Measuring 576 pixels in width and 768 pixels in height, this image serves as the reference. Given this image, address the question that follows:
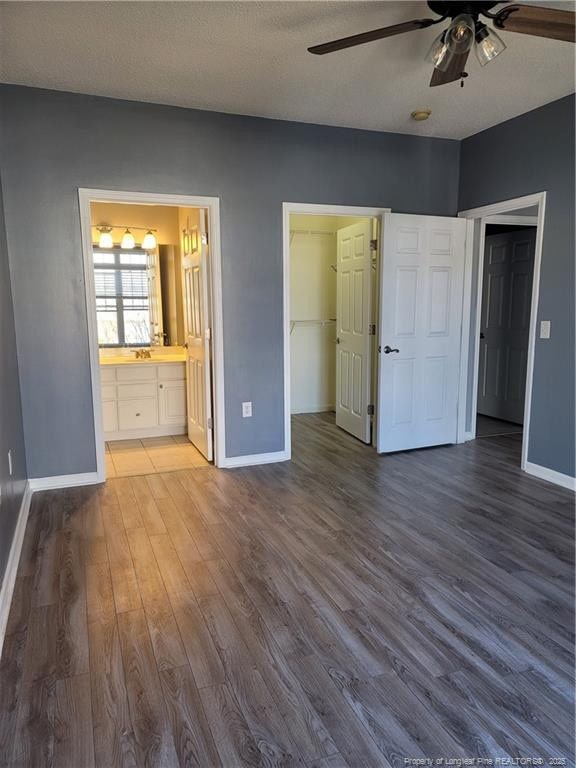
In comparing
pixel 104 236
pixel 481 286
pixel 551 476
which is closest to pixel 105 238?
pixel 104 236

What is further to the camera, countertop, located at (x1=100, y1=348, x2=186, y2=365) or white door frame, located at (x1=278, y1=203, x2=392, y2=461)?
countertop, located at (x1=100, y1=348, x2=186, y2=365)

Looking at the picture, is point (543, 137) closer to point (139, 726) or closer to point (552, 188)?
point (552, 188)

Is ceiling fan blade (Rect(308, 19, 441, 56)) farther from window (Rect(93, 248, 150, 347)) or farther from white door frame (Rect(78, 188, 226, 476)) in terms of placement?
window (Rect(93, 248, 150, 347))

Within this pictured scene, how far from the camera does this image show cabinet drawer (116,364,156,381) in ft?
16.0

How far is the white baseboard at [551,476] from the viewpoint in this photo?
3.59m

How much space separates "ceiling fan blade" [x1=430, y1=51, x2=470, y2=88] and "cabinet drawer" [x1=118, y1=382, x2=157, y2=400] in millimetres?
3630

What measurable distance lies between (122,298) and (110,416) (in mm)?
1317

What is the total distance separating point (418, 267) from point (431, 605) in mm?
2960

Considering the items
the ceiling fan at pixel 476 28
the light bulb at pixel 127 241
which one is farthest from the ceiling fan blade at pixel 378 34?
the light bulb at pixel 127 241

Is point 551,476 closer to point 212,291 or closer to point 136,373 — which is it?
point 212,291

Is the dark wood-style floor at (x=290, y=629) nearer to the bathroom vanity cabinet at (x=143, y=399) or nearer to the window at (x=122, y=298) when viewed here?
the bathroom vanity cabinet at (x=143, y=399)

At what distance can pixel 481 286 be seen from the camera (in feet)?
15.4

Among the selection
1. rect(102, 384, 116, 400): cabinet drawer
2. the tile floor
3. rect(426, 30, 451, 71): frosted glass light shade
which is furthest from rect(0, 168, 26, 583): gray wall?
rect(426, 30, 451, 71): frosted glass light shade

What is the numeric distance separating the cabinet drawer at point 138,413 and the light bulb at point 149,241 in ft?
5.31
